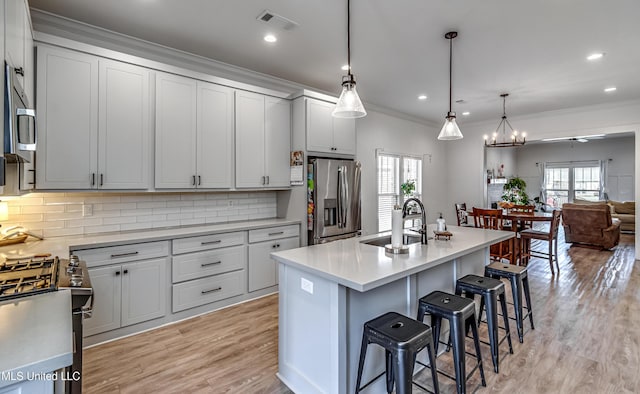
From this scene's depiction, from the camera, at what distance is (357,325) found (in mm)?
1894

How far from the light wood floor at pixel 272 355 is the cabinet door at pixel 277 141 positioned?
1.58m

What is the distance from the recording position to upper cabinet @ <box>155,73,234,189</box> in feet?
10.5

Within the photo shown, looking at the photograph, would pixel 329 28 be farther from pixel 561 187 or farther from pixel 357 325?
pixel 561 187

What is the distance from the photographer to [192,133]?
3.40m

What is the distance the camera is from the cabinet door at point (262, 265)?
3709 millimetres

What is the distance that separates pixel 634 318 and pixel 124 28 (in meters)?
5.91

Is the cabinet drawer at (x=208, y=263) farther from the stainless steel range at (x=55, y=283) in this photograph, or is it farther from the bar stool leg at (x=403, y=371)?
the bar stool leg at (x=403, y=371)

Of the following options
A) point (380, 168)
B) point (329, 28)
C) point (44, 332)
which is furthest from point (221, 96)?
point (380, 168)

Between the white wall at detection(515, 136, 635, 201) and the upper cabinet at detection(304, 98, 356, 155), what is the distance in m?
9.36

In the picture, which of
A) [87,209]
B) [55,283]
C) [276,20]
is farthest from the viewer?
[87,209]

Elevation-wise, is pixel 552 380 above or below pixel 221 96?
below

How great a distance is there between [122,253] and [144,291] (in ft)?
1.40

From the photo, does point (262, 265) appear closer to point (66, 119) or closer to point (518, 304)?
point (66, 119)

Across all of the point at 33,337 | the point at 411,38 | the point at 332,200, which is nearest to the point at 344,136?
the point at 332,200
